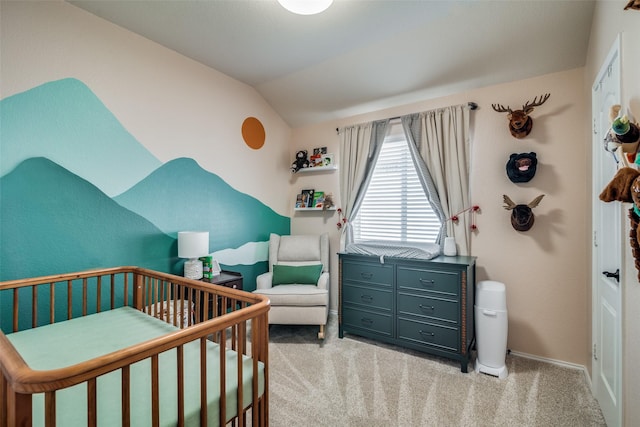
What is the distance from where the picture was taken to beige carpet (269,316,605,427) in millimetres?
1779

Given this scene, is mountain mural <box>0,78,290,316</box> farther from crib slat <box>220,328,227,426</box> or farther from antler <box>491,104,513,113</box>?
antler <box>491,104,513,113</box>

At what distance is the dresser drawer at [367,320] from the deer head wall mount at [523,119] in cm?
199

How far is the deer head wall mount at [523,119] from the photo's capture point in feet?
8.02

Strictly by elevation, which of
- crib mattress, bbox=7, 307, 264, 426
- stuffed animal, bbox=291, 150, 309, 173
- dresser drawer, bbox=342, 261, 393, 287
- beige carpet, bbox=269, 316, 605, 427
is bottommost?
beige carpet, bbox=269, 316, 605, 427

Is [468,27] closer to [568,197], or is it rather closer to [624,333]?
[568,197]

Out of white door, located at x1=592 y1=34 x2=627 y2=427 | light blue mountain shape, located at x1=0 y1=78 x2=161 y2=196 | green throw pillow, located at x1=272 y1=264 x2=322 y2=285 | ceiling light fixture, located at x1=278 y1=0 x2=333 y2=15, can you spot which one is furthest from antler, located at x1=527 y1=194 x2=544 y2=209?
light blue mountain shape, located at x1=0 y1=78 x2=161 y2=196

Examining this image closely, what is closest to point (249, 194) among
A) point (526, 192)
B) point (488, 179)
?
point (488, 179)

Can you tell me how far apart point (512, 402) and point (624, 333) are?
33.5 inches

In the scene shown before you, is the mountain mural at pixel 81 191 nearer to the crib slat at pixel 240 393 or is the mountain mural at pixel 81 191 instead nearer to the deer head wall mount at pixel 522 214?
the crib slat at pixel 240 393

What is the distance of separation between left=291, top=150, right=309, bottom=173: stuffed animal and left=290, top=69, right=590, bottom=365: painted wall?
189 centimetres

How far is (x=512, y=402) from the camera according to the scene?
1.93 metres

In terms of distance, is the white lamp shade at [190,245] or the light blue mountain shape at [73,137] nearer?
the light blue mountain shape at [73,137]

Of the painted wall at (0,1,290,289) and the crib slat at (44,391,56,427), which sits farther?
the painted wall at (0,1,290,289)

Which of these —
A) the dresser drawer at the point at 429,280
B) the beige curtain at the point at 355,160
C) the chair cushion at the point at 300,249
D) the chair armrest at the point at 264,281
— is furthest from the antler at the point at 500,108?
the chair armrest at the point at 264,281
